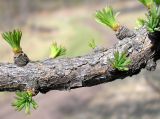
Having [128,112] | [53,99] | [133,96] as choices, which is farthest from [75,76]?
[53,99]

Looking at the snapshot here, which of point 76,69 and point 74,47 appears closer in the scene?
point 76,69

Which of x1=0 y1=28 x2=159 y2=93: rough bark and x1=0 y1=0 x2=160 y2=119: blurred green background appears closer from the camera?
x1=0 y1=28 x2=159 y2=93: rough bark

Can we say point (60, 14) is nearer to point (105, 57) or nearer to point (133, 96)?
point (133, 96)

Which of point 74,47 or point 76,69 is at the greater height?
point 74,47

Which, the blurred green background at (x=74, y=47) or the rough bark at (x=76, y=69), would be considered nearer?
the rough bark at (x=76, y=69)
